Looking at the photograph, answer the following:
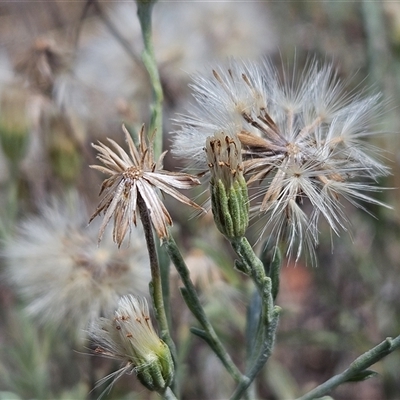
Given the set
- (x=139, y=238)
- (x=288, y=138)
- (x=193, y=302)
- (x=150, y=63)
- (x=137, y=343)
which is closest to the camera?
A: (x=137, y=343)

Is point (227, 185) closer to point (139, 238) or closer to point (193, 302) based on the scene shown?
point (193, 302)

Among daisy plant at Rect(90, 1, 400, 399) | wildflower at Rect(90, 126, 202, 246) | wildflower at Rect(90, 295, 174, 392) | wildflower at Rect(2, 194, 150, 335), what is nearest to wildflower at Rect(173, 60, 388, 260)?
daisy plant at Rect(90, 1, 400, 399)

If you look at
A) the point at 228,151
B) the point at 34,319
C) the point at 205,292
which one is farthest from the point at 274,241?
the point at 34,319

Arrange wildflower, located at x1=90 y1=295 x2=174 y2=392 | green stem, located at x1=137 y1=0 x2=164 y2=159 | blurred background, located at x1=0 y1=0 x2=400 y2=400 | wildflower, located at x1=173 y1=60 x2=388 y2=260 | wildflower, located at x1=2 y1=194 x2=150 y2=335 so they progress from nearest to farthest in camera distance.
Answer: wildflower, located at x1=90 y1=295 x2=174 y2=392, wildflower, located at x1=173 y1=60 x2=388 y2=260, green stem, located at x1=137 y1=0 x2=164 y2=159, wildflower, located at x1=2 y1=194 x2=150 y2=335, blurred background, located at x1=0 y1=0 x2=400 y2=400

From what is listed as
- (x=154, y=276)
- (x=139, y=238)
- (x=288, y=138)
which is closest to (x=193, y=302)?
(x=154, y=276)

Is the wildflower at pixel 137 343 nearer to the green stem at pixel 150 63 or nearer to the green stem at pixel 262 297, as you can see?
the green stem at pixel 262 297

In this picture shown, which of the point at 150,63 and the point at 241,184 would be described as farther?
the point at 150,63

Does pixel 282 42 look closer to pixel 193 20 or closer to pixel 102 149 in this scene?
pixel 193 20

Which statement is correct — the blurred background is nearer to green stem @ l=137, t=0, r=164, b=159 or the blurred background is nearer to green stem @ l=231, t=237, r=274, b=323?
green stem @ l=137, t=0, r=164, b=159
